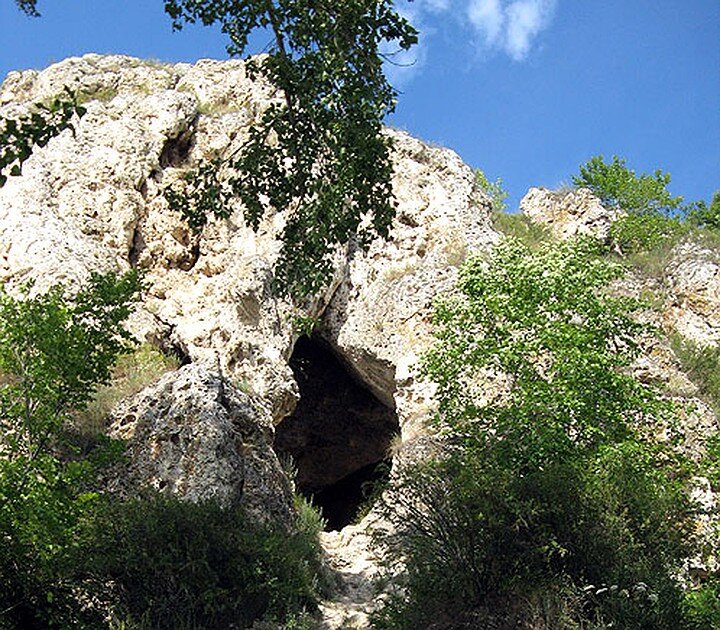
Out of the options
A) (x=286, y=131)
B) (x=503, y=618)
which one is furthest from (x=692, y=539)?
(x=286, y=131)

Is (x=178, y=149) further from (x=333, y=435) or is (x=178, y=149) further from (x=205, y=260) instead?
(x=333, y=435)

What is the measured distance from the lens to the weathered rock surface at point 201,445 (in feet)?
34.6

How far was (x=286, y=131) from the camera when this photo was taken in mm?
7555

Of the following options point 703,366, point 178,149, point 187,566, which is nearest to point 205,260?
point 178,149

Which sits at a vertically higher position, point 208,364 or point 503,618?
point 208,364

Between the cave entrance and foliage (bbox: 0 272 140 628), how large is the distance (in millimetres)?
8608

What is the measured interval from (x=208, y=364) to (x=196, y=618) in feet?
13.8

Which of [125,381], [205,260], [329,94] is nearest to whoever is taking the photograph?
[329,94]

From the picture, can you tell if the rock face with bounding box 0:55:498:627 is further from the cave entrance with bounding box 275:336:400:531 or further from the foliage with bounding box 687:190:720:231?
the foliage with bounding box 687:190:720:231

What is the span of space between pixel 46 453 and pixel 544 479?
579 centimetres

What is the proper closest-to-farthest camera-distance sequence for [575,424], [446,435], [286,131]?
1. [286,131]
2. [575,424]
3. [446,435]

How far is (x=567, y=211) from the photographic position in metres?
22.6

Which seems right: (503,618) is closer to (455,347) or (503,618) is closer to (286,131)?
(455,347)

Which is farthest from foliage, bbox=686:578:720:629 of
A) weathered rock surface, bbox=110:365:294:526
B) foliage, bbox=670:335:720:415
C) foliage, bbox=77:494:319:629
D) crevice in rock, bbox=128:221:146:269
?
crevice in rock, bbox=128:221:146:269
